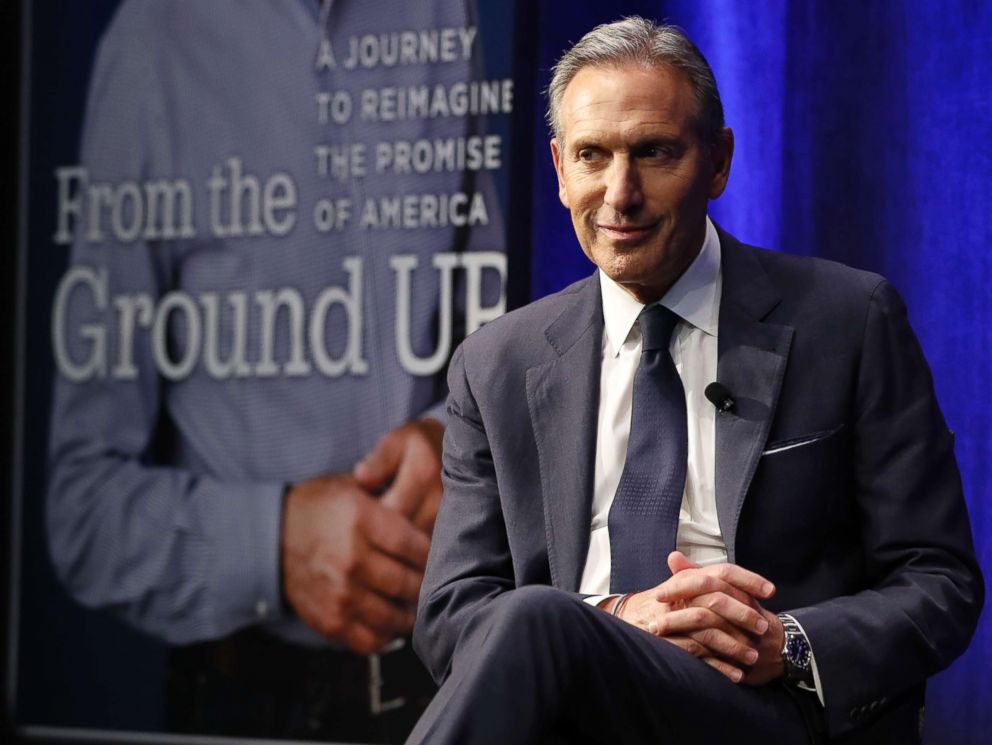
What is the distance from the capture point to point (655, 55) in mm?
1960

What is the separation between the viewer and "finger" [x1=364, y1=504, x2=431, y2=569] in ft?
10.5

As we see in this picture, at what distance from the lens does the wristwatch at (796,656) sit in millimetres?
1680

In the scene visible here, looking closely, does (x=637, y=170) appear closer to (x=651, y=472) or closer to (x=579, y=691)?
(x=651, y=472)

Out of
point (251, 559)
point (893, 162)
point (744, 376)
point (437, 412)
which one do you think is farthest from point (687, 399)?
point (251, 559)

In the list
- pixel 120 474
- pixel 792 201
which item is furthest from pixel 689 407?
pixel 120 474

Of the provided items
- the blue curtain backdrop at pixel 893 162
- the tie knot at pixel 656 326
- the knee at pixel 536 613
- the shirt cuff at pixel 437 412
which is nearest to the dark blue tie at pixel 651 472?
the tie knot at pixel 656 326

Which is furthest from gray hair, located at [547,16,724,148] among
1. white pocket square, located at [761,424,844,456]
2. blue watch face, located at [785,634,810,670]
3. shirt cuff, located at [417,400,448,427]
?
shirt cuff, located at [417,400,448,427]

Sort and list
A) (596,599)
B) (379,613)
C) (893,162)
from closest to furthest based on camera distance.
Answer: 1. (596,599)
2. (893,162)
3. (379,613)

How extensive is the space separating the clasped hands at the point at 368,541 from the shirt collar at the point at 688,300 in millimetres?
1242

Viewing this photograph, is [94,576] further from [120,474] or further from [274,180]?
[274,180]

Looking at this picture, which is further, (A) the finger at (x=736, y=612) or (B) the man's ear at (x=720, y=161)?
(B) the man's ear at (x=720, y=161)

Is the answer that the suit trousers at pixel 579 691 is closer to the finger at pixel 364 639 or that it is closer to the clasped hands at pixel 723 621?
the clasped hands at pixel 723 621

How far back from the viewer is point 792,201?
2.80 metres

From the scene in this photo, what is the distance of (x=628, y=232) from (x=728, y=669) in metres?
0.64
